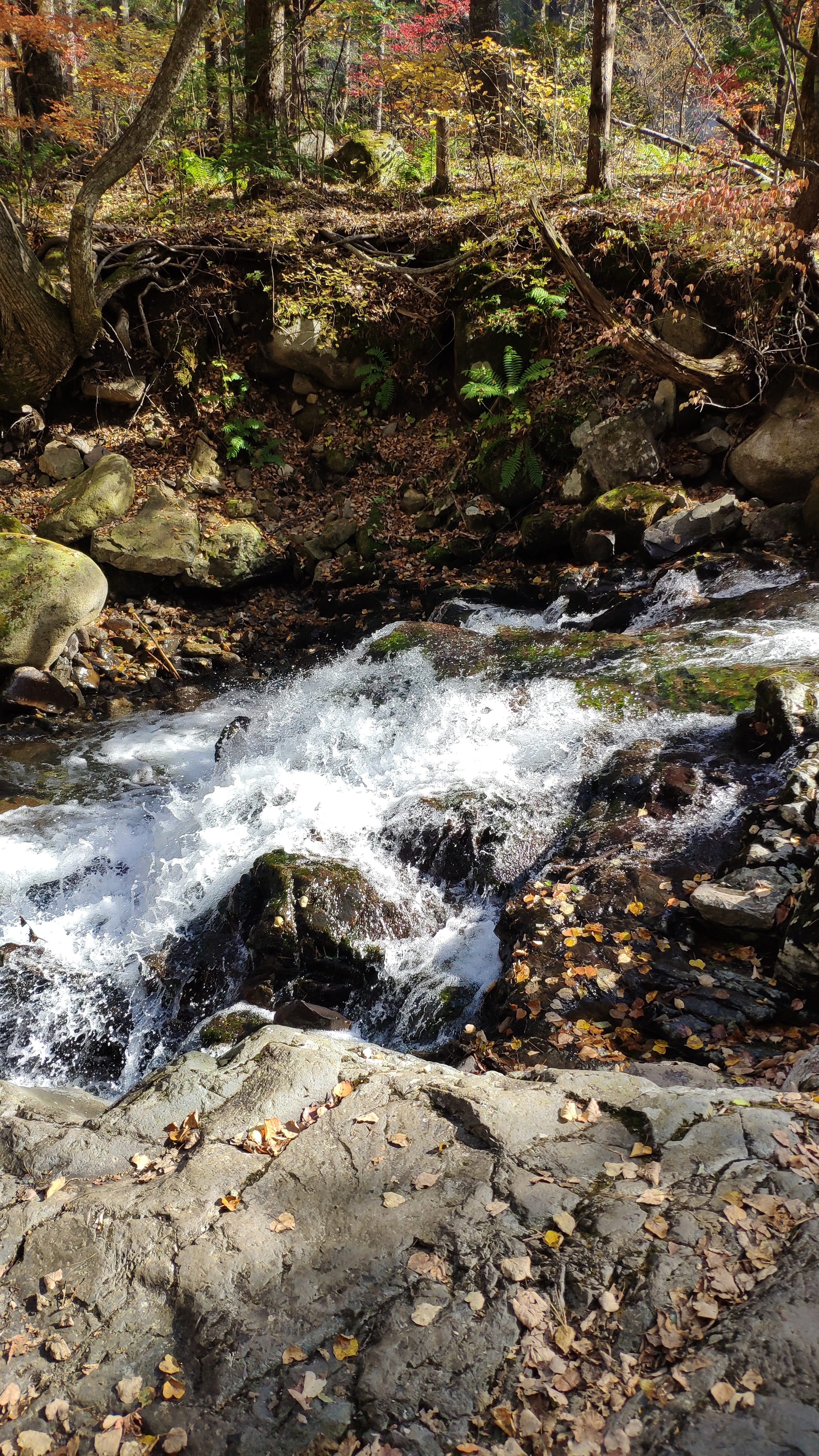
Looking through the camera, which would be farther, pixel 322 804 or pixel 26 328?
pixel 26 328

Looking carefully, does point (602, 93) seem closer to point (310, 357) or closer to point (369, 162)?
point (369, 162)

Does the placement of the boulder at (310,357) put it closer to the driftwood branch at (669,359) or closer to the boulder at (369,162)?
the boulder at (369,162)

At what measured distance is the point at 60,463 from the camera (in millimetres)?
11664

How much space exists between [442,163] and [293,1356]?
1621 centimetres

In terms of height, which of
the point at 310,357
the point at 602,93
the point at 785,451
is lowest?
the point at 785,451

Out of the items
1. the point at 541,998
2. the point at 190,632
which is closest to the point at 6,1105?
the point at 541,998

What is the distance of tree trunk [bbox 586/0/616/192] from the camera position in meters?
10.4

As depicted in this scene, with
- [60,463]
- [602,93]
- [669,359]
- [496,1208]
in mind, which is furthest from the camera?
[60,463]

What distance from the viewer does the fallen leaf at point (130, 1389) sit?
2461 mm

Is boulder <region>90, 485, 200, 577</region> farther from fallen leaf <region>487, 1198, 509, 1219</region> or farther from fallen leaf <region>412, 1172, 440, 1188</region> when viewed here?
fallen leaf <region>487, 1198, 509, 1219</region>

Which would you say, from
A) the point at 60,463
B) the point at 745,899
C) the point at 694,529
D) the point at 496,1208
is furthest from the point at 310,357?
the point at 496,1208

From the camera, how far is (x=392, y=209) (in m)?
13.6

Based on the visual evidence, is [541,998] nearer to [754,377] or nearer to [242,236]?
[754,377]

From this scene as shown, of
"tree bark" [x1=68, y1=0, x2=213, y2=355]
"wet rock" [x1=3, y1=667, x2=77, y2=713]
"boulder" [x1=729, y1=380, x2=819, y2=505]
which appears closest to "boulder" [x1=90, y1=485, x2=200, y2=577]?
"wet rock" [x1=3, y1=667, x2=77, y2=713]
